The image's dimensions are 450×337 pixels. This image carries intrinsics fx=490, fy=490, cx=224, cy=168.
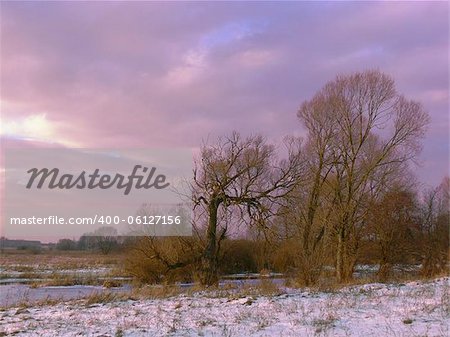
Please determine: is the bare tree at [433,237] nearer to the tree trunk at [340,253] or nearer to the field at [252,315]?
the tree trunk at [340,253]

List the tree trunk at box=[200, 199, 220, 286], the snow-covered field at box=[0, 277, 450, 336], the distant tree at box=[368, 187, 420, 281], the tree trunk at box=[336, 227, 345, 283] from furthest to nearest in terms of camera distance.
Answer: the distant tree at box=[368, 187, 420, 281], the tree trunk at box=[336, 227, 345, 283], the tree trunk at box=[200, 199, 220, 286], the snow-covered field at box=[0, 277, 450, 336]

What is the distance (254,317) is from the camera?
396 inches

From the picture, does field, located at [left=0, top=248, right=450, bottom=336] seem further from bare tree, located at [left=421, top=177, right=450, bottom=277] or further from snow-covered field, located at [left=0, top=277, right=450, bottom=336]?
bare tree, located at [left=421, top=177, right=450, bottom=277]

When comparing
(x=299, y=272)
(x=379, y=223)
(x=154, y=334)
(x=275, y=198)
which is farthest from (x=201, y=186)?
(x=154, y=334)

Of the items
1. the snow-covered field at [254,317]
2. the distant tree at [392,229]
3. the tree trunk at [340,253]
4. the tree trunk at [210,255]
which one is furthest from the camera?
the distant tree at [392,229]

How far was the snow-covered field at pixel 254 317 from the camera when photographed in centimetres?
862

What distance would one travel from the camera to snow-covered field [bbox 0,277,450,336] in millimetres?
8617

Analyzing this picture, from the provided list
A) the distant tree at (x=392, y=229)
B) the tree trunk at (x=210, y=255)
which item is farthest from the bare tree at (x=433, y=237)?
the tree trunk at (x=210, y=255)

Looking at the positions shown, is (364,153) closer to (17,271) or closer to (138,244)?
(138,244)

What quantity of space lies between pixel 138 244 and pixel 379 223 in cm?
1334

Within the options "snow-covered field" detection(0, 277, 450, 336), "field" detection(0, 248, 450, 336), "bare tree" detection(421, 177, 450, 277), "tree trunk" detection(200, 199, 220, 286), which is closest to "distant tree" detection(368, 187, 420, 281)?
"bare tree" detection(421, 177, 450, 277)

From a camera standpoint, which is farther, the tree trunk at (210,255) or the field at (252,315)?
the tree trunk at (210,255)

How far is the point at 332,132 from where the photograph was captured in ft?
97.0

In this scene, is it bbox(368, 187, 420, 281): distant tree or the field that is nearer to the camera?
the field
